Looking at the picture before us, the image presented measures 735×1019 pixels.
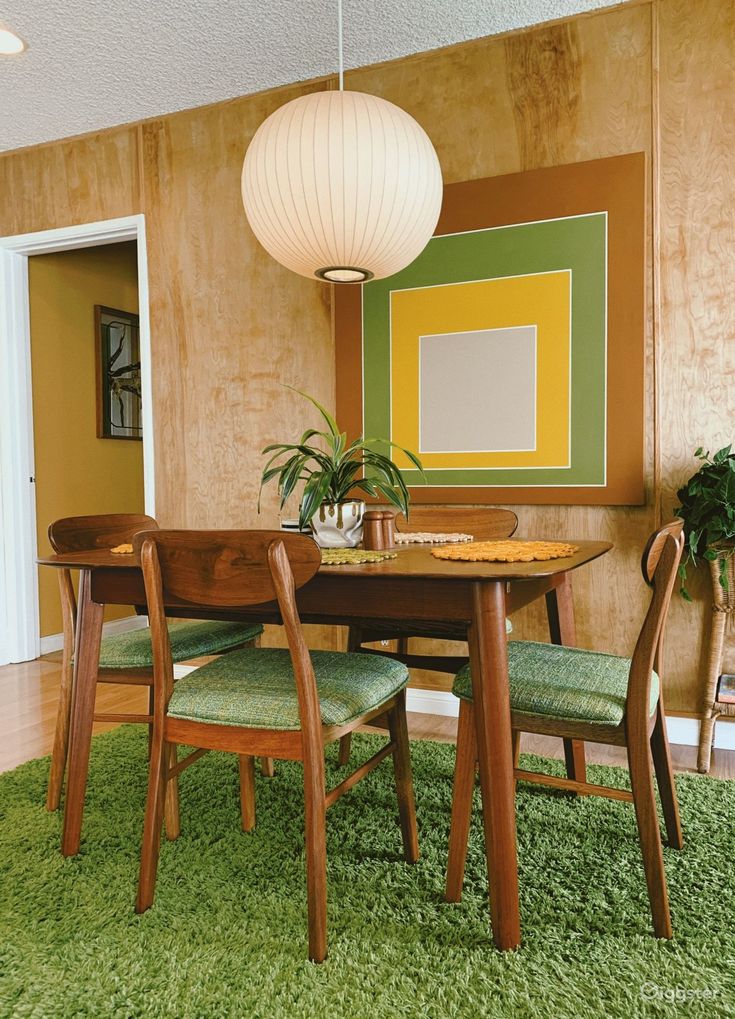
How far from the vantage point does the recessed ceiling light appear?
2.90 meters

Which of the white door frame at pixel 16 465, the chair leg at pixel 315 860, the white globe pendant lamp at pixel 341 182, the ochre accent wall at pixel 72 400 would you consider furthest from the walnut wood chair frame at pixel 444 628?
the ochre accent wall at pixel 72 400

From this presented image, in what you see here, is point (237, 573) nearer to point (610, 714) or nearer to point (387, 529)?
point (387, 529)

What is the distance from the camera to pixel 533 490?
290 centimetres

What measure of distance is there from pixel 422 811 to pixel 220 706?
86 cm

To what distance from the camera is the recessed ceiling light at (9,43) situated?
9.51ft

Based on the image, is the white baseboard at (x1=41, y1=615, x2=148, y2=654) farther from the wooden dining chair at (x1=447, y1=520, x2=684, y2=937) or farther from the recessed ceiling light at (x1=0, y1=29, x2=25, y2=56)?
the wooden dining chair at (x1=447, y1=520, x2=684, y2=937)

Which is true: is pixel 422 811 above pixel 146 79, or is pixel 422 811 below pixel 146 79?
below

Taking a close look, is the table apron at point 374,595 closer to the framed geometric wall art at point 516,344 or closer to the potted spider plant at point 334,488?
the potted spider plant at point 334,488

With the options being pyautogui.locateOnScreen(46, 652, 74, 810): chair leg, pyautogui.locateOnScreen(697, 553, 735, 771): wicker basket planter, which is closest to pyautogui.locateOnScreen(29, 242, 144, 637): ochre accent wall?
pyautogui.locateOnScreen(46, 652, 74, 810): chair leg

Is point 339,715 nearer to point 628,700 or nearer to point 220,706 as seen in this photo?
point 220,706

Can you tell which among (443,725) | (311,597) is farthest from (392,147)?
(443,725)

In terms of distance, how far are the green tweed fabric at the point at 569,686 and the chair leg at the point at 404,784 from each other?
21cm

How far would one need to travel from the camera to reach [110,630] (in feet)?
15.4

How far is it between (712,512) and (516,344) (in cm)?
98
